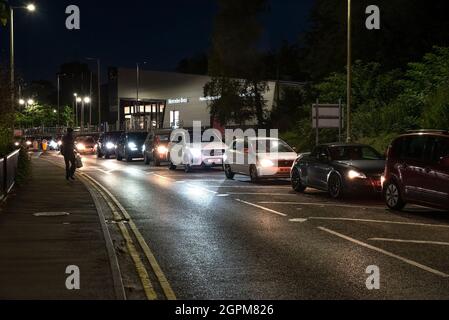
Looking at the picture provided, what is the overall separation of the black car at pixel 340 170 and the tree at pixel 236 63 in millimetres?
28406

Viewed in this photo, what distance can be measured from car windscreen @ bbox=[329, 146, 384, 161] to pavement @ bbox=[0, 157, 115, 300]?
6.57 meters

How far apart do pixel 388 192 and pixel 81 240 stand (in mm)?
7313

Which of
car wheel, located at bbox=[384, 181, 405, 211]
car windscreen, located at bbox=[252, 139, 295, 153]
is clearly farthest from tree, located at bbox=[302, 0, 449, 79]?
car wheel, located at bbox=[384, 181, 405, 211]

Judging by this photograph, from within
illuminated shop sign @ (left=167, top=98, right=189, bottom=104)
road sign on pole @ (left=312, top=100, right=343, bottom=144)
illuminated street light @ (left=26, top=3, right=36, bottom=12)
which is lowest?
road sign on pole @ (left=312, top=100, right=343, bottom=144)

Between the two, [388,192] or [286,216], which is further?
[388,192]

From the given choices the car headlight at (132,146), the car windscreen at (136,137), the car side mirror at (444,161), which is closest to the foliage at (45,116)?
the car windscreen at (136,137)

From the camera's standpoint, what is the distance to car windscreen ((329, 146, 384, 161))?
18.2 metres

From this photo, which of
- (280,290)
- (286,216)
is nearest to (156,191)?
(286,216)

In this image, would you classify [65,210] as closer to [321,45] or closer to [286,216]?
[286,216]

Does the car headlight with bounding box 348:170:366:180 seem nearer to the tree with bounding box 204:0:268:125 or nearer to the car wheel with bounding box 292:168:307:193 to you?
the car wheel with bounding box 292:168:307:193

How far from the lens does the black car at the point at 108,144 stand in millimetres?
46500

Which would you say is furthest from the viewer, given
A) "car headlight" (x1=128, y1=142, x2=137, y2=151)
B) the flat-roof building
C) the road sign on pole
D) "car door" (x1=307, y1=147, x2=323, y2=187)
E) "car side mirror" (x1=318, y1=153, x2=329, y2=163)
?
the flat-roof building

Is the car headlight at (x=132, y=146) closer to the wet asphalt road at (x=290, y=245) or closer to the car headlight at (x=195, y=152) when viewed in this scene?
the car headlight at (x=195, y=152)
